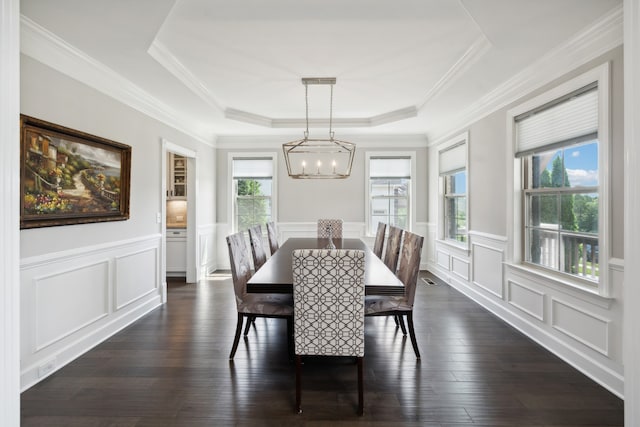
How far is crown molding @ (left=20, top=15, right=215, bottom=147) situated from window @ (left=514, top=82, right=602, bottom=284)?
407 cm

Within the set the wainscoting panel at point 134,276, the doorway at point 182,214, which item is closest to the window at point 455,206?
the doorway at point 182,214

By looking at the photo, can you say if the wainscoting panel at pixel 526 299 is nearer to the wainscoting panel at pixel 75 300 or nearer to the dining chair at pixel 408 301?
the dining chair at pixel 408 301

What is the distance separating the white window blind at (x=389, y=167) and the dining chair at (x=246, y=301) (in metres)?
3.87

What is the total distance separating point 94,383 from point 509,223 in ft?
13.1

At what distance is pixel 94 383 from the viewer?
2334 millimetres

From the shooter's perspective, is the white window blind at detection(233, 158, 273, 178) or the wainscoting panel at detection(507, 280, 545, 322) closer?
the wainscoting panel at detection(507, 280, 545, 322)

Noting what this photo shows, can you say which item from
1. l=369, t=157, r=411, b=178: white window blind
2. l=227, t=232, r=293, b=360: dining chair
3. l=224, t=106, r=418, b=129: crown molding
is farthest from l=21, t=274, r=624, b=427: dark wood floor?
l=369, t=157, r=411, b=178: white window blind

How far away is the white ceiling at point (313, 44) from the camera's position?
2.20m

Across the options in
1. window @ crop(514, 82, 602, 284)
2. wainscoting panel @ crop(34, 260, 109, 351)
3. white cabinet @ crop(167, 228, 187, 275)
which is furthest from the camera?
white cabinet @ crop(167, 228, 187, 275)

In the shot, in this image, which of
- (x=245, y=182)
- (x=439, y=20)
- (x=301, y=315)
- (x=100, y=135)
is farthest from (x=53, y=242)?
(x=245, y=182)

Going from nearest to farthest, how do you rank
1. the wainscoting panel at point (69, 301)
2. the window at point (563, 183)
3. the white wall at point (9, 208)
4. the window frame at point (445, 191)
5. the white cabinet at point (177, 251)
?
the white wall at point (9, 208) < the wainscoting panel at point (69, 301) < the window at point (563, 183) < the window frame at point (445, 191) < the white cabinet at point (177, 251)

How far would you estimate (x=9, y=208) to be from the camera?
1.24m

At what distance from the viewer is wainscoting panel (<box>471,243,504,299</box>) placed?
145 inches

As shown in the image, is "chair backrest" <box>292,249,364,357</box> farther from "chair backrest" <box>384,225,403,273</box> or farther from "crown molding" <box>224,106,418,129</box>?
"crown molding" <box>224,106,418,129</box>
